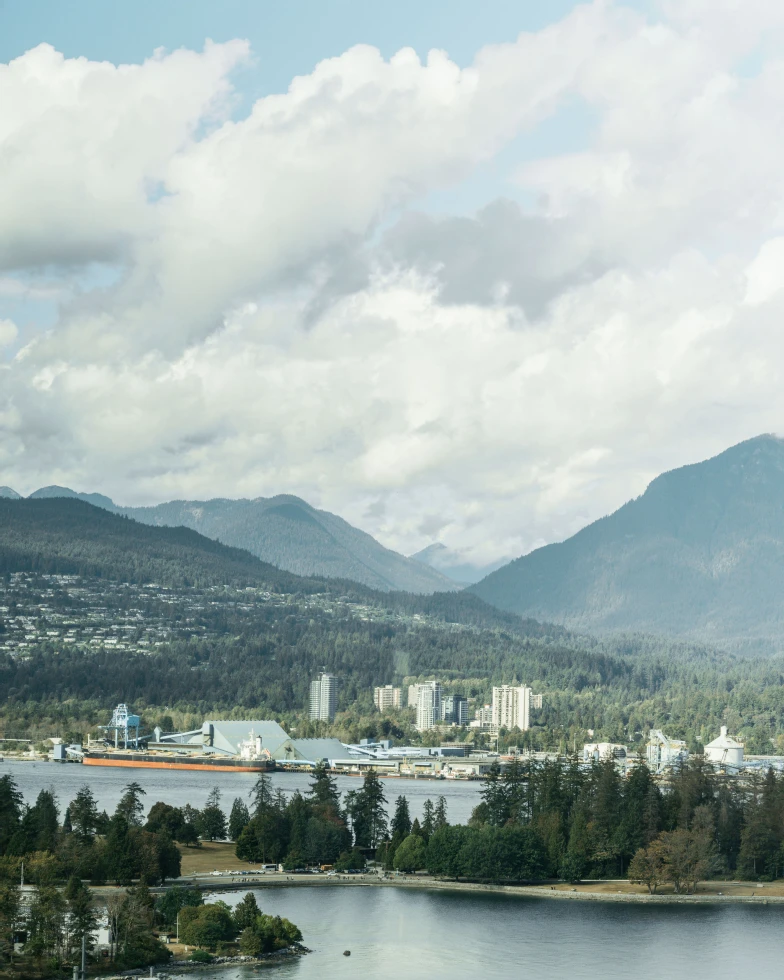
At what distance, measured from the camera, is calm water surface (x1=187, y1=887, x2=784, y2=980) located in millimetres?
52619

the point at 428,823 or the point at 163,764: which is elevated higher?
the point at 163,764

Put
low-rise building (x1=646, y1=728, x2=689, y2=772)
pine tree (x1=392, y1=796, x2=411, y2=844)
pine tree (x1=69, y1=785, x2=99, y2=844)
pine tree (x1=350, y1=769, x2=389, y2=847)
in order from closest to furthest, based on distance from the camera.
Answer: pine tree (x1=69, y1=785, x2=99, y2=844)
pine tree (x1=392, y1=796, x2=411, y2=844)
pine tree (x1=350, y1=769, x2=389, y2=847)
low-rise building (x1=646, y1=728, x2=689, y2=772)

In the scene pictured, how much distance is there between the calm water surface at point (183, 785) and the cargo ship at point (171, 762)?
271cm

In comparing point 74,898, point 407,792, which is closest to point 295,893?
point 74,898

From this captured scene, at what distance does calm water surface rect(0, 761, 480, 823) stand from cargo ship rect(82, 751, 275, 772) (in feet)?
8.89

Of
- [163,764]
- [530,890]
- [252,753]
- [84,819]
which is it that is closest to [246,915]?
[84,819]

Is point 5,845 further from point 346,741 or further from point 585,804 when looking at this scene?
point 346,741

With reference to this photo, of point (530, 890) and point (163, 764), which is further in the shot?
point (163, 764)

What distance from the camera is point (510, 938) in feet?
189

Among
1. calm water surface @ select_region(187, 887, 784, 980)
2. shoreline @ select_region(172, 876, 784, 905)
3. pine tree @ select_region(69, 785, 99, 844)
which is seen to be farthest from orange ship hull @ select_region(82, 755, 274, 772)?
calm water surface @ select_region(187, 887, 784, 980)

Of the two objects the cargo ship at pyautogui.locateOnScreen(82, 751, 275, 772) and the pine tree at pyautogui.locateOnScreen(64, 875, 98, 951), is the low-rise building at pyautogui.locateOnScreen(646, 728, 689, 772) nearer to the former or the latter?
the cargo ship at pyautogui.locateOnScreen(82, 751, 275, 772)

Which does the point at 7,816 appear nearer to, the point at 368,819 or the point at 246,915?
the point at 368,819

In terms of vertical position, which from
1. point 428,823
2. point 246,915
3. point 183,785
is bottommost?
point 246,915

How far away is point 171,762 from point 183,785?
40227mm
